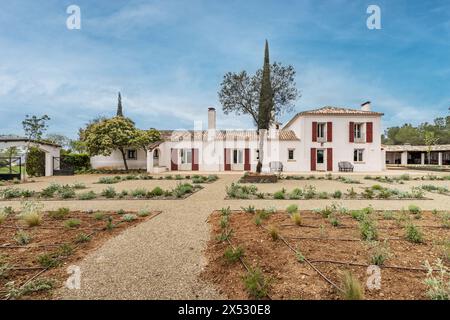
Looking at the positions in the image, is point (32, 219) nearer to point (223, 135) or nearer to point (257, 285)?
point (257, 285)

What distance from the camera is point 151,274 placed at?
3.04 m

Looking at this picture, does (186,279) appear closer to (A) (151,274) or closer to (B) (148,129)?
(A) (151,274)

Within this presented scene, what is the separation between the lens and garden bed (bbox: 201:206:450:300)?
101 inches

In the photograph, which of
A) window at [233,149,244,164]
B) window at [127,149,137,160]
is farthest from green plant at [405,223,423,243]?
A: window at [127,149,137,160]

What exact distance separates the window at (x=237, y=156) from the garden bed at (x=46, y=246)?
20296mm

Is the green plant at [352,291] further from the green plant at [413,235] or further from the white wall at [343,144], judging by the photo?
the white wall at [343,144]

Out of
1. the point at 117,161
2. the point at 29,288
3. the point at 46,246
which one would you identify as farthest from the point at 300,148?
the point at 29,288

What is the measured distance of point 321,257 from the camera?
343cm

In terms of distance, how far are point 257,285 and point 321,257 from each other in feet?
4.61

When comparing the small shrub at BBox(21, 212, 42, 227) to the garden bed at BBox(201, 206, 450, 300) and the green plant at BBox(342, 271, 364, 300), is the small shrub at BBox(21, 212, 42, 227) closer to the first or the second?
the garden bed at BBox(201, 206, 450, 300)
